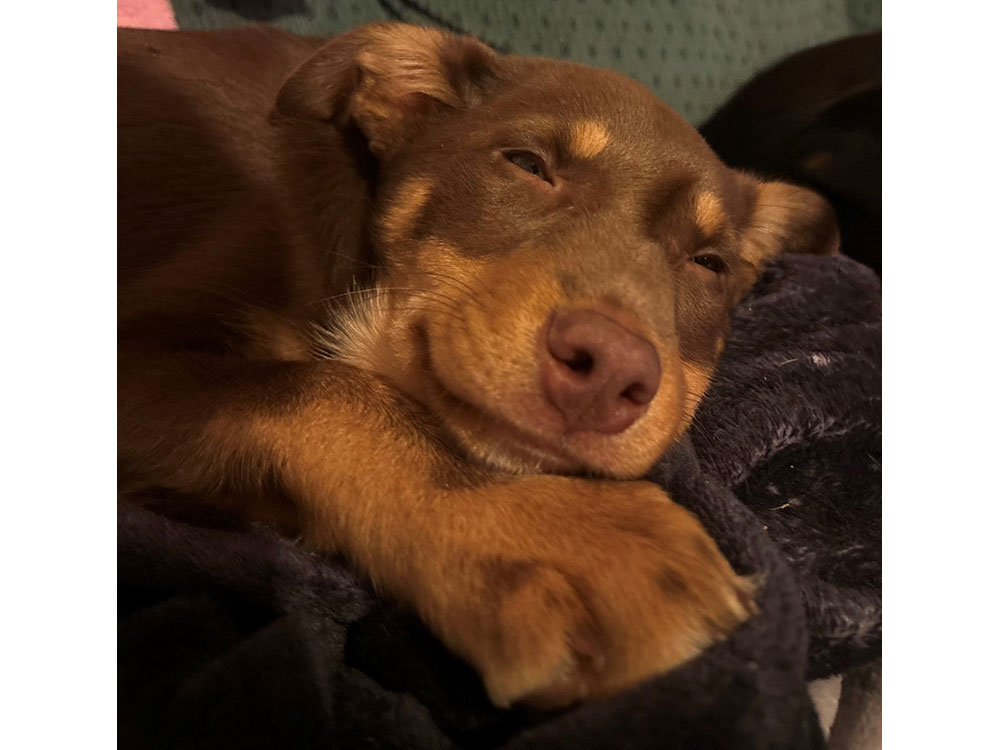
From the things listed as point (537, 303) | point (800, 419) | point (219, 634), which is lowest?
point (219, 634)

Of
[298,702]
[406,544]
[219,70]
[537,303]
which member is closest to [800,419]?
[537,303]

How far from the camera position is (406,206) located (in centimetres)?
167

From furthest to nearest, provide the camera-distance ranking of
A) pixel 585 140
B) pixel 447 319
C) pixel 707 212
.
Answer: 1. pixel 707 212
2. pixel 585 140
3. pixel 447 319

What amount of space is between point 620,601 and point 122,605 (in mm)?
733

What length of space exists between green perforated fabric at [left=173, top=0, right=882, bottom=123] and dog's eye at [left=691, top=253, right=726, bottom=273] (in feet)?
1.66

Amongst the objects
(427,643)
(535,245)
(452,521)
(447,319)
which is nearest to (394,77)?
(535,245)

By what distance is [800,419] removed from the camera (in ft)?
5.38

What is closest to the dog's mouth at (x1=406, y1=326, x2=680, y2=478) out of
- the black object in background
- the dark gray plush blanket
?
the dark gray plush blanket

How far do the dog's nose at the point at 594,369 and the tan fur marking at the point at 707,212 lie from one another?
66cm

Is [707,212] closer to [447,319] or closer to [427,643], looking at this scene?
[447,319]

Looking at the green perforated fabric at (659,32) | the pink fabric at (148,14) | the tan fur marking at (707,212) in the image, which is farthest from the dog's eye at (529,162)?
the pink fabric at (148,14)

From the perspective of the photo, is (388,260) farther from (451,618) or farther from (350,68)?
(451,618)

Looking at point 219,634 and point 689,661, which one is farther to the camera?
point 219,634

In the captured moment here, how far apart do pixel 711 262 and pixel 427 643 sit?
3.84 feet
